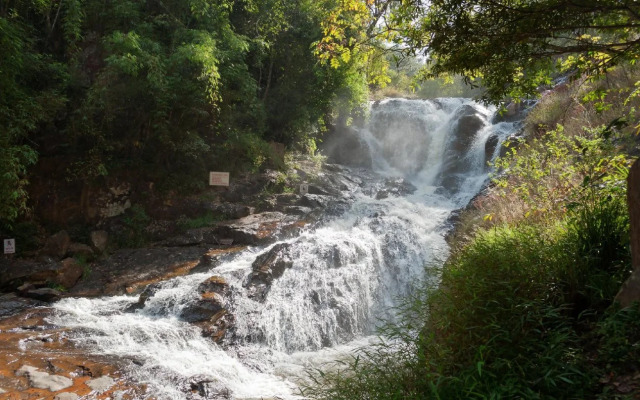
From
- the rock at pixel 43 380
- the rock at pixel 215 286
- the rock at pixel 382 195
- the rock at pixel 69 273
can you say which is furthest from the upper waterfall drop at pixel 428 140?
the rock at pixel 43 380

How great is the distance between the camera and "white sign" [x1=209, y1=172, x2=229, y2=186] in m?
12.3

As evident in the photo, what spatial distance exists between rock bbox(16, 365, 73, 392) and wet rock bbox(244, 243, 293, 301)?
318 cm

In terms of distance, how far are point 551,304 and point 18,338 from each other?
258 inches

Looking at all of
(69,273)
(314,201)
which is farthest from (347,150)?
(69,273)

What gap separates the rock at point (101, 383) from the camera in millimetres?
4633

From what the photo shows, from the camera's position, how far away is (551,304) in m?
3.33

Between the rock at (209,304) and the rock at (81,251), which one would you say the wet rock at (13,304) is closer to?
the rock at (81,251)

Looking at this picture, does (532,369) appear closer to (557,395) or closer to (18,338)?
(557,395)

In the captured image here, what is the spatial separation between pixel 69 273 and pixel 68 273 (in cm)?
2

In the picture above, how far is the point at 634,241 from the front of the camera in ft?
10.2

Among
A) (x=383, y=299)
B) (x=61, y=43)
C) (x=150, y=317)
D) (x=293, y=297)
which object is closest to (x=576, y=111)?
(x=383, y=299)

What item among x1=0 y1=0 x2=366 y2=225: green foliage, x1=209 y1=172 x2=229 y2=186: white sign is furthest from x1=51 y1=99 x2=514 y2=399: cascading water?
x1=0 y1=0 x2=366 y2=225: green foliage

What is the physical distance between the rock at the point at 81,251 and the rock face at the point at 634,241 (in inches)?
389

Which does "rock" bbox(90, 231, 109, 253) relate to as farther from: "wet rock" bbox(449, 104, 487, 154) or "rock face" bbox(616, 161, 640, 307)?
"wet rock" bbox(449, 104, 487, 154)
